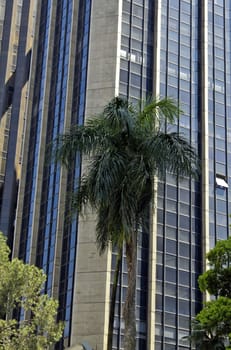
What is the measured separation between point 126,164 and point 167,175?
149 feet

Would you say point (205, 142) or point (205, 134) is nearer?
point (205, 142)

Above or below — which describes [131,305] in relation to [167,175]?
below

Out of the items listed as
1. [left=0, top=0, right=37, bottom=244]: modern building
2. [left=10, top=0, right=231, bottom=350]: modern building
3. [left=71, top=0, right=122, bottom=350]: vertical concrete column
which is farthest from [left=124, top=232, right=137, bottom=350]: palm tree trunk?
[left=0, top=0, right=37, bottom=244]: modern building

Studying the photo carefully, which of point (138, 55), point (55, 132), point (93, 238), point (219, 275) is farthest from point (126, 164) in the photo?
point (55, 132)

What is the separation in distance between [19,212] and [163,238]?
17828 millimetres

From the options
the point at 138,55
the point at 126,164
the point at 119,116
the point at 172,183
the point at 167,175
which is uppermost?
the point at 138,55

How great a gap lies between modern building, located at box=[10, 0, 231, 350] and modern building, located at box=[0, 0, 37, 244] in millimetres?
12958

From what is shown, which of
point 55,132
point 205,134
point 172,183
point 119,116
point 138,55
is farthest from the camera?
point 55,132

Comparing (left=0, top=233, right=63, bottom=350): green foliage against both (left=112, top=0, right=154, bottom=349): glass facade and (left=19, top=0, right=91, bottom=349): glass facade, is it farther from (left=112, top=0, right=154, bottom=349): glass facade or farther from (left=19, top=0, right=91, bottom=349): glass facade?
(left=112, top=0, right=154, bottom=349): glass facade

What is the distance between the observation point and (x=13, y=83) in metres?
100

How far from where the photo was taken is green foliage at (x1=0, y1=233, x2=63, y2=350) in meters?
34.4

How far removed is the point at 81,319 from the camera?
61219 mm

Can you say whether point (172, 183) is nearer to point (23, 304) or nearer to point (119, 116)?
point (23, 304)

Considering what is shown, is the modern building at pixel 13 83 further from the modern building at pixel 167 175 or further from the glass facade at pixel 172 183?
the glass facade at pixel 172 183
